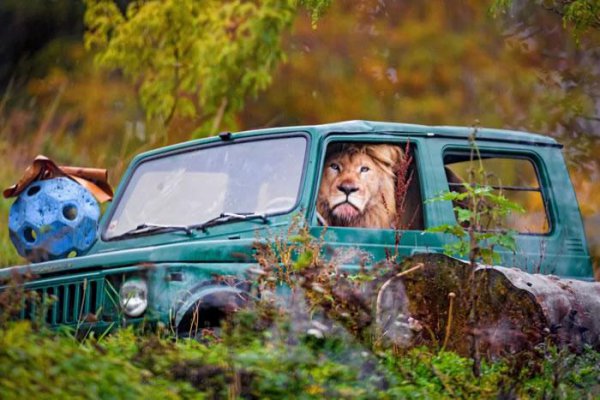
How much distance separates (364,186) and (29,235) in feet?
6.36

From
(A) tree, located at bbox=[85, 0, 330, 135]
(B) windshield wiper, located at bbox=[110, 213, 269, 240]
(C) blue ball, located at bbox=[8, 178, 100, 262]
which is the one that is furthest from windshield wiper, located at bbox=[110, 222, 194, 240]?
(A) tree, located at bbox=[85, 0, 330, 135]

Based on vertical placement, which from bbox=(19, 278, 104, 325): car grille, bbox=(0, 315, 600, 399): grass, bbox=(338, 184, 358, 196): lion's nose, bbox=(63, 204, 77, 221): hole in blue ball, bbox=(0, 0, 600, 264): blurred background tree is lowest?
bbox=(0, 315, 600, 399): grass

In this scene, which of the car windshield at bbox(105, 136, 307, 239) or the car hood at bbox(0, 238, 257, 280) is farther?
the car windshield at bbox(105, 136, 307, 239)

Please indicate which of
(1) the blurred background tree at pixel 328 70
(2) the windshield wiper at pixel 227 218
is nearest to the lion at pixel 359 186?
(2) the windshield wiper at pixel 227 218

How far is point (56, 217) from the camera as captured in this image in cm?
764

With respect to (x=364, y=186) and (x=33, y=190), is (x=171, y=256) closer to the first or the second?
(x=364, y=186)

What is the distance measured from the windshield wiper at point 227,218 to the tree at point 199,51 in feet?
26.6

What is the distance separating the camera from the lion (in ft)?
24.2

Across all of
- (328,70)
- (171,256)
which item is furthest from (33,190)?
(328,70)

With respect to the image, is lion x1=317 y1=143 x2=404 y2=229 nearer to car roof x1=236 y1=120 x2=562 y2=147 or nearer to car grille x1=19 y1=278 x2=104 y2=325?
car roof x1=236 y1=120 x2=562 y2=147

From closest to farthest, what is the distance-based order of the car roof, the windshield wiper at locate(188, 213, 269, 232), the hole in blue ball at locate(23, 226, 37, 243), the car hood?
1. the car hood
2. the windshield wiper at locate(188, 213, 269, 232)
3. the car roof
4. the hole in blue ball at locate(23, 226, 37, 243)

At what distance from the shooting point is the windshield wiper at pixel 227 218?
708cm

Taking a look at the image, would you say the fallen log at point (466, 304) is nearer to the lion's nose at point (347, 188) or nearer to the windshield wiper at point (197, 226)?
the lion's nose at point (347, 188)

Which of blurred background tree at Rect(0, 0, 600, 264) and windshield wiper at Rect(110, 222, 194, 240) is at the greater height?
blurred background tree at Rect(0, 0, 600, 264)
